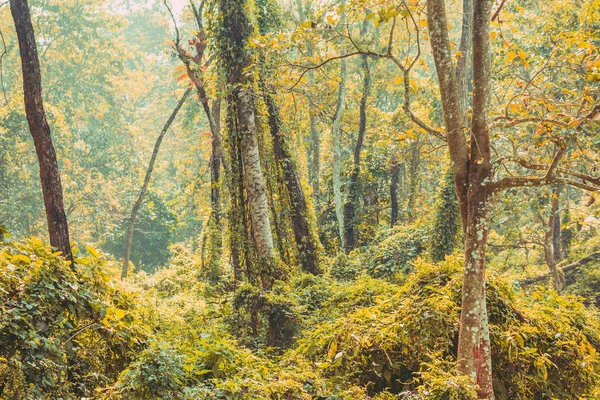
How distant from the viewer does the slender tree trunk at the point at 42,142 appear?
616 cm

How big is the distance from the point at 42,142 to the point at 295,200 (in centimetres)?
534

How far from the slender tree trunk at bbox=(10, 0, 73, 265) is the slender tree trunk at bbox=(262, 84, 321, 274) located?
15.6 ft

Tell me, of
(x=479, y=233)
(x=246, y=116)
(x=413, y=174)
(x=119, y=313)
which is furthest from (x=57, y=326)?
(x=413, y=174)

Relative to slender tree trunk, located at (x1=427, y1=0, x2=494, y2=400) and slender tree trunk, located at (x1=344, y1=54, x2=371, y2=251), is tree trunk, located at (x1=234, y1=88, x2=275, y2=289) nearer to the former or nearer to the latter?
slender tree trunk, located at (x1=427, y1=0, x2=494, y2=400)

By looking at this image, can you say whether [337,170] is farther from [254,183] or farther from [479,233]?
[479,233]

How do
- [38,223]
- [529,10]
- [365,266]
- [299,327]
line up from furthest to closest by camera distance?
1. [38,223]
2. [529,10]
3. [365,266]
4. [299,327]

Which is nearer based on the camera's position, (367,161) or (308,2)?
(308,2)

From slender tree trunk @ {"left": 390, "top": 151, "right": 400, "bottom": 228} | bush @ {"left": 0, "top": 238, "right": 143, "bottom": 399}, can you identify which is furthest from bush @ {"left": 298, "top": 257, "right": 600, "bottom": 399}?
slender tree trunk @ {"left": 390, "top": 151, "right": 400, "bottom": 228}

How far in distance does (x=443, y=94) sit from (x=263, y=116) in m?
4.96

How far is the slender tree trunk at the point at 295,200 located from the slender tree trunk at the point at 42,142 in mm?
4761

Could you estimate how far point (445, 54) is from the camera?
4.70 meters

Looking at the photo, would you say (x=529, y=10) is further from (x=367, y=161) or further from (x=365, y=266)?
(x=365, y=266)

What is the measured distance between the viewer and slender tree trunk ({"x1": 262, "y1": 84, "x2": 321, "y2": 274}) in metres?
10.3

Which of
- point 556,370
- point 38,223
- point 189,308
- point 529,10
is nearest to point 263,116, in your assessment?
point 189,308
